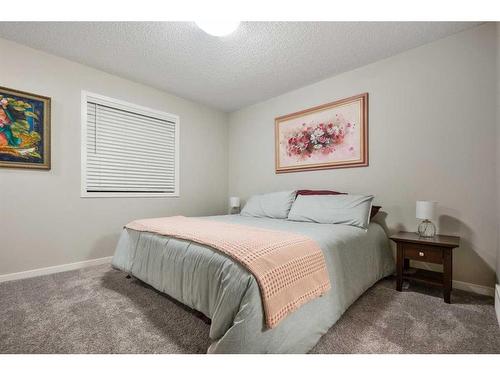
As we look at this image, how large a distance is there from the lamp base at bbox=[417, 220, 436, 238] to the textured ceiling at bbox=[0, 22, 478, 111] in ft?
5.93

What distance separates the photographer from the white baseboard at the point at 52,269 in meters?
2.31

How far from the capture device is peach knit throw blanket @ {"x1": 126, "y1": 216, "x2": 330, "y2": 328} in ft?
3.71

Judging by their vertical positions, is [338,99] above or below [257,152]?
above

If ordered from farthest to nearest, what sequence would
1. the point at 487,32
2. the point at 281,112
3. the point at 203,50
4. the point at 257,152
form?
the point at 257,152, the point at 281,112, the point at 203,50, the point at 487,32

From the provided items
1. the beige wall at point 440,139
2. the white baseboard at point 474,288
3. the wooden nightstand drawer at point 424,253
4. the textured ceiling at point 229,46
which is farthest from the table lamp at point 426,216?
the textured ceiling at point 229,46

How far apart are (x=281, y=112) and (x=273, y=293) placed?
2977 mm

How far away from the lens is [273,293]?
3.72 feet

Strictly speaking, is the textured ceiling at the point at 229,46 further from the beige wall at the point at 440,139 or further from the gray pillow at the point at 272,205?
the gray pillow at the point at 272,205

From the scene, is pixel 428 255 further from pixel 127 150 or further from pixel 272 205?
pixel 127 150

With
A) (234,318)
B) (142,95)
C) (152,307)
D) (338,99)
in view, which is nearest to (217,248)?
(234,318)

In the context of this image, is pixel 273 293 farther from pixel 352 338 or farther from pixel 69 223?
pixel 69 223

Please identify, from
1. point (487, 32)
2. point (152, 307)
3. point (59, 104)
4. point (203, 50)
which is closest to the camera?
point (152, 307)

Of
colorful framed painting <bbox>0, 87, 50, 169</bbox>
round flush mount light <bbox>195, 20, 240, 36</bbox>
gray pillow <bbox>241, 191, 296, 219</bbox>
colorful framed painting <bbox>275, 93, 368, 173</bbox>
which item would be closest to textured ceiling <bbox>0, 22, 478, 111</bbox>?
round flush mount light <bbox>195, 20, 240, 36</bbox>

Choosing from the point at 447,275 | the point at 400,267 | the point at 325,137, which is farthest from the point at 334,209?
the point at 325,137
